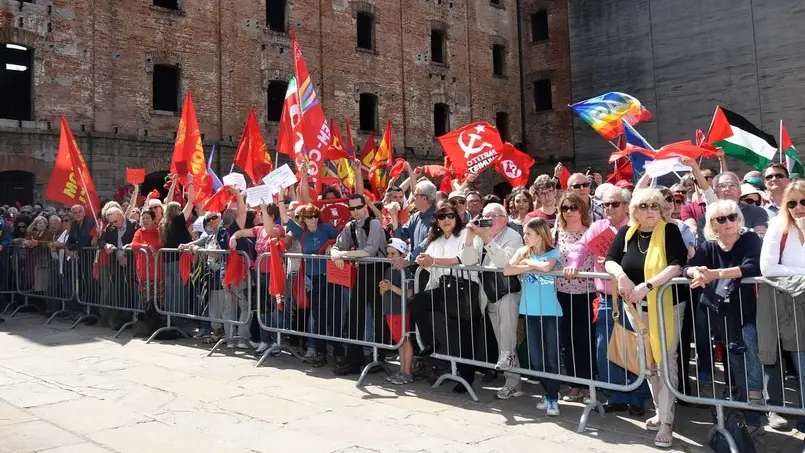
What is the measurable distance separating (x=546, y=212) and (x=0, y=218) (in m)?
10.6

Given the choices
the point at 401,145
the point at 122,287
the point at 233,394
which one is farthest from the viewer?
the point at 401,145

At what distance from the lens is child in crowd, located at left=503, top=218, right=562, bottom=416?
18.4ft

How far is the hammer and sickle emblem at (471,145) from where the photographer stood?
979cm

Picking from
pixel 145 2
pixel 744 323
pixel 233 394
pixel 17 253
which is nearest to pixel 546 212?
pixel 744 323


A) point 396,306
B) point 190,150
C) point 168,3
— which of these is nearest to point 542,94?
point 168,3

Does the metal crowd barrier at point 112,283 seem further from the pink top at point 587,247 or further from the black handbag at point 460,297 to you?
the pink top at point 587,247

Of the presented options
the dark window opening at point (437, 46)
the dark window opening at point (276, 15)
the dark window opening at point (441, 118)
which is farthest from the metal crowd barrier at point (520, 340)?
the dark window opening at point (437, 46)

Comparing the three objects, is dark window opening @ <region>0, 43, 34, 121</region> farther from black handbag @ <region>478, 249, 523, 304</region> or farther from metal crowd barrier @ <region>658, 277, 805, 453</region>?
metal crowd barrier @ <region>658, 277, 805, 453</region>

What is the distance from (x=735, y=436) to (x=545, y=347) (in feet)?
5.43

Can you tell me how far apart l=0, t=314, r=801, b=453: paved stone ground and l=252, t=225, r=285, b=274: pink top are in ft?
3.77

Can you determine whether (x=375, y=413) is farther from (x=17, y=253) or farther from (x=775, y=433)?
(x=17, y=253)

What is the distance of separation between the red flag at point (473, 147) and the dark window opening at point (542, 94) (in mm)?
20475

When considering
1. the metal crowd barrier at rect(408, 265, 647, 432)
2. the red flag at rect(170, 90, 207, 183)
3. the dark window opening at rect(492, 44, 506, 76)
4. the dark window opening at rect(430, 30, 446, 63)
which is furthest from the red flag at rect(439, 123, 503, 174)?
the dark window opening at rect(492, 44, 506, 76)

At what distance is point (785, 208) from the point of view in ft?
15.2
